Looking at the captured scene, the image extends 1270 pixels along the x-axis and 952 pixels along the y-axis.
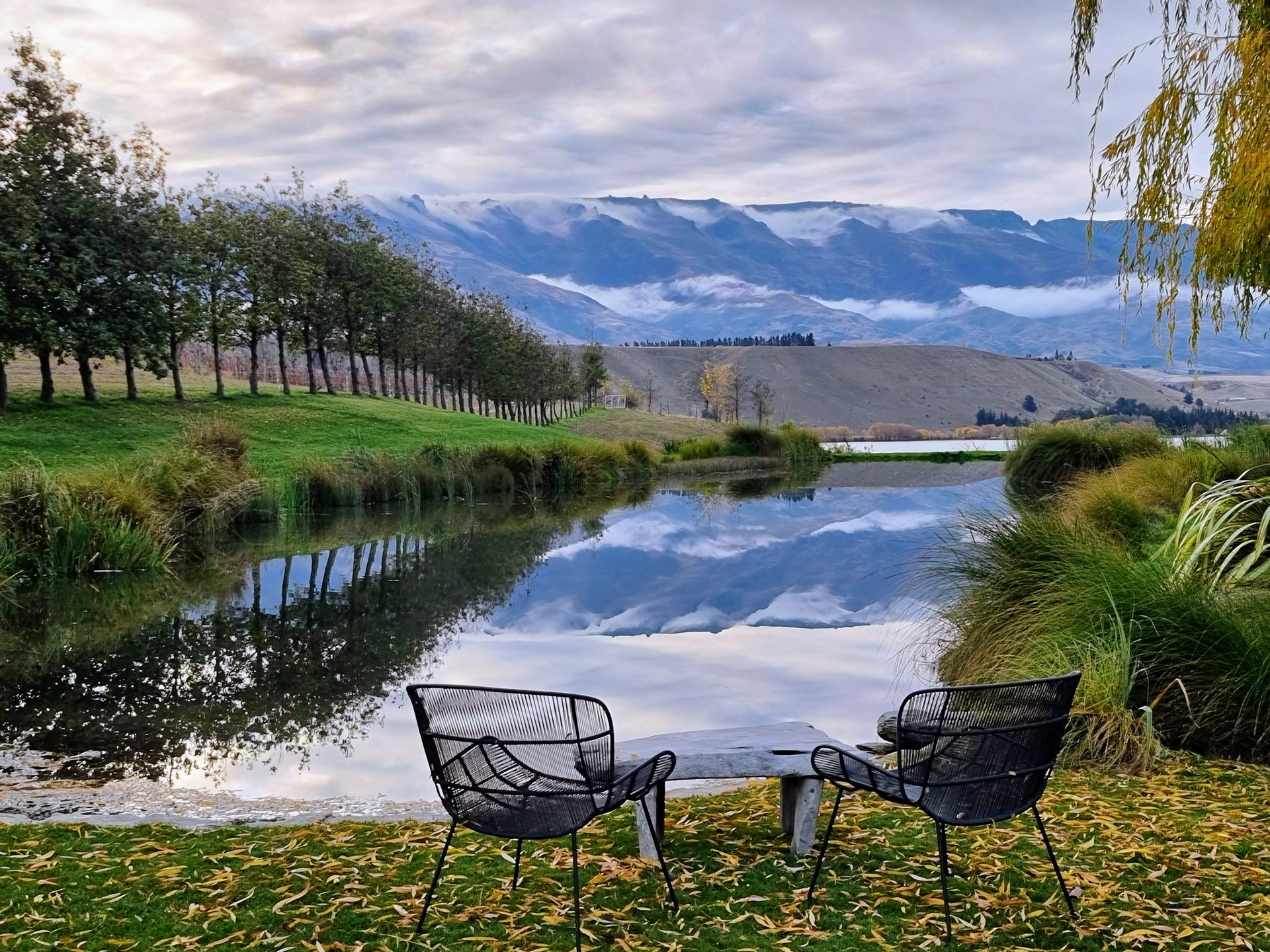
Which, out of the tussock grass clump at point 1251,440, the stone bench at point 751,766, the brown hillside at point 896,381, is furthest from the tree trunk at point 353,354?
the brown hillside at point 896,381

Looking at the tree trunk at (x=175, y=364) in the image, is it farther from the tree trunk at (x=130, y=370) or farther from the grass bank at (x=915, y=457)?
the grass bank at (x=915, y=457)

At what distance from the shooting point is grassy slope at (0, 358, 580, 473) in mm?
25703

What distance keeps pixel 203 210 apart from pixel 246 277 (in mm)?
3038

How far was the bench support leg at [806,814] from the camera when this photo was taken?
4.58m

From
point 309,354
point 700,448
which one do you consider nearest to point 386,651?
point 700,448

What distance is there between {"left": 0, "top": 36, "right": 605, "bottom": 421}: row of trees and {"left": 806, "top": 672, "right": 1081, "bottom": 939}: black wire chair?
29349 mm

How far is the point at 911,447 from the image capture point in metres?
57.8

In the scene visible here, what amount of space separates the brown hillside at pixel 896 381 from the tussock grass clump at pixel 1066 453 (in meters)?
106

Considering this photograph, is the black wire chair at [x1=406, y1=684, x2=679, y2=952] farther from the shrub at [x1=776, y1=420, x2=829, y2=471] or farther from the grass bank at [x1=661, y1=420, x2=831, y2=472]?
the shrub at [x1=776, y1=420, x2=829, y2=471]

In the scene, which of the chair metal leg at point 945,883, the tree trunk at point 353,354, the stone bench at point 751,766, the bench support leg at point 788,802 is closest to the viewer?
the chair metal leg at point 945,883

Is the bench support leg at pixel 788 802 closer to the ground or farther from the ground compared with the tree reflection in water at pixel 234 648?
farther from the ground

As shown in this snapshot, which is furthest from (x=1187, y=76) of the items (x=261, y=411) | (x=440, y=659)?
(x=261, y=411)

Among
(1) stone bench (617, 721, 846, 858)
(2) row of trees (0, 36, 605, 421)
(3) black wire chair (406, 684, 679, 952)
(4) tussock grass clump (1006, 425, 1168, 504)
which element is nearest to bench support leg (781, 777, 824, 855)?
(1) stone bench (617, 721, 846, 858)

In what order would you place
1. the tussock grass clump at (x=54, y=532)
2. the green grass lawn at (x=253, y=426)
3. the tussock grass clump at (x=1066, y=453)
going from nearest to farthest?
the tussock grass clump at (x=54, y=532)
the tussock grass clump at (x=1066, y=453)
the green grass lawn at (x=253, y=426)
